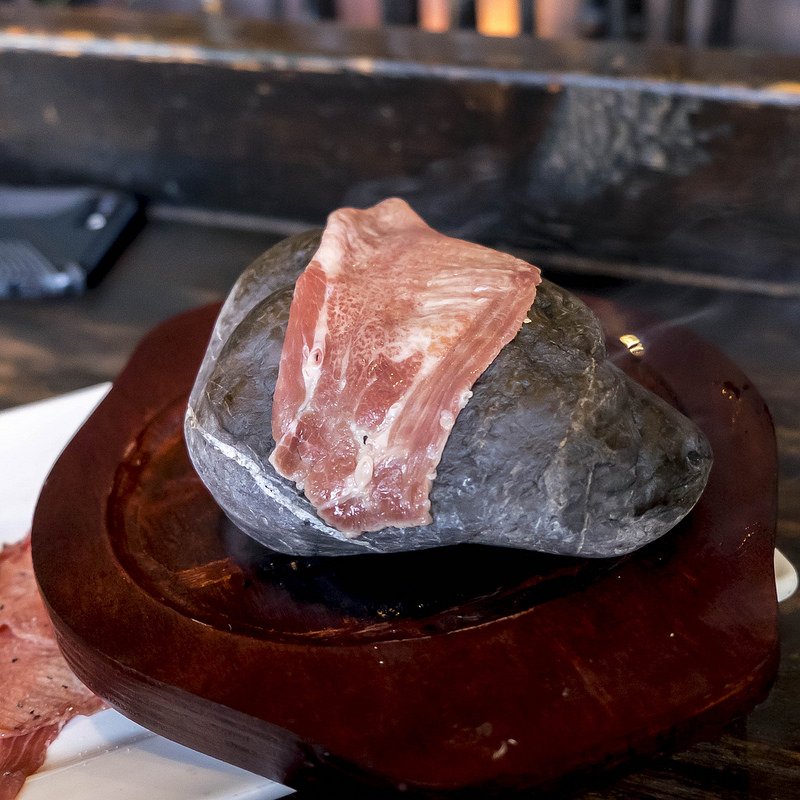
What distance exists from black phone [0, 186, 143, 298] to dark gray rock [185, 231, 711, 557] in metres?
1.26

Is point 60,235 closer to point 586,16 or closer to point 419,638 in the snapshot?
point 419,638

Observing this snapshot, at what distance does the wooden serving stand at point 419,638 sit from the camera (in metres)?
0.93

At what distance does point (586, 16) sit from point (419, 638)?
2.94 metres

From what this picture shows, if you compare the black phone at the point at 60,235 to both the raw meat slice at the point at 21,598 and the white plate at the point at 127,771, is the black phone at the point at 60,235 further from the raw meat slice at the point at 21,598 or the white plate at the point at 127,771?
the white plate at the point at 127,771

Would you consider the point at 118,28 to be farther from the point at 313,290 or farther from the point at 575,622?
the point at 575,622

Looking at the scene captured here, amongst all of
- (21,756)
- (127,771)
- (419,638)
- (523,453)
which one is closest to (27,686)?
(21,756)

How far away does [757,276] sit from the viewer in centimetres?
196

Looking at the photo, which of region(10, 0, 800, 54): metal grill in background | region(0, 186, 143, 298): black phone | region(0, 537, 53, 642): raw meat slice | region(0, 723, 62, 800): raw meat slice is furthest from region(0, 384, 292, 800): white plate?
region(10, 0, 800, 54): metal grill in background

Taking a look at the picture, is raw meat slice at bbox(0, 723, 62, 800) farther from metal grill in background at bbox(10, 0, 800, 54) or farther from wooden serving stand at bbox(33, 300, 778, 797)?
metal grill in background at bbox(10, 0, 800, 54)

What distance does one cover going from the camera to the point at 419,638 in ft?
3.35

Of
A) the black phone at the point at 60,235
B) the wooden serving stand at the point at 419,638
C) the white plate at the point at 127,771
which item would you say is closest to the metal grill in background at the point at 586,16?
the black phone at the point at 60,235

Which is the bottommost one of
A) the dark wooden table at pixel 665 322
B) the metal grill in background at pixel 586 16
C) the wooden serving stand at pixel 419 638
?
the dark wooden table at pixel 665 322

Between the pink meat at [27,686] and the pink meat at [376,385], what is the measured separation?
19.8 inches

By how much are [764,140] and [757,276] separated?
334mm
